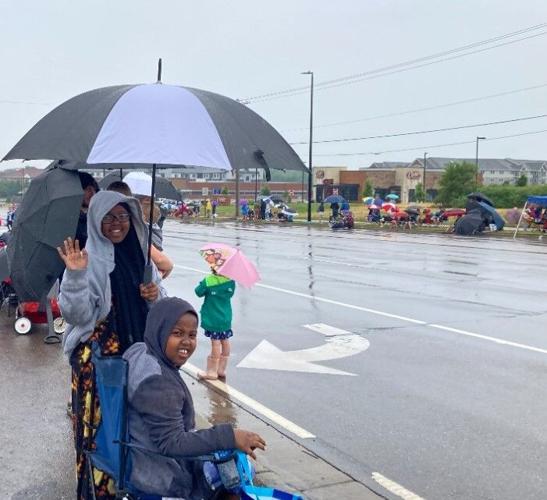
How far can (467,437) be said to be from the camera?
5973 mm

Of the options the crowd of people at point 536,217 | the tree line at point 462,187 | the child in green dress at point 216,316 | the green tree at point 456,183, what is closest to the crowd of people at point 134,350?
the child in green dress at point 216,316

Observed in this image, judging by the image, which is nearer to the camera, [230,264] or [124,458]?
[124,458]

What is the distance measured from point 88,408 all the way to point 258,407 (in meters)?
3.19

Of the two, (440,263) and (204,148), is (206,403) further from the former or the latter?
(440,263)

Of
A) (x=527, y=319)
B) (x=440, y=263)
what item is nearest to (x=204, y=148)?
(x=527, y=319)

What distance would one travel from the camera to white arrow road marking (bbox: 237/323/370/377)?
26.7 ft

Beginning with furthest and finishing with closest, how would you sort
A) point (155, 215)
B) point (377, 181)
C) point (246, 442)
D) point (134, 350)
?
point (377, 181)
point (155, 215)
point (134, 350)
point (246, 442)

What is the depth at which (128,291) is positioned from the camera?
162 inches

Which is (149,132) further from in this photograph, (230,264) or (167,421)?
(230,264)

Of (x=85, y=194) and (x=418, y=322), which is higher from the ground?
(x=85, y=194)

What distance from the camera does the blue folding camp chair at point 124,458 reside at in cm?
317

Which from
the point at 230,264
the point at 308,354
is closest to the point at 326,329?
the point at 308,354

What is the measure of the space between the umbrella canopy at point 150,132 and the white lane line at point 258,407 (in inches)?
91.3

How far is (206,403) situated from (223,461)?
347 cm
